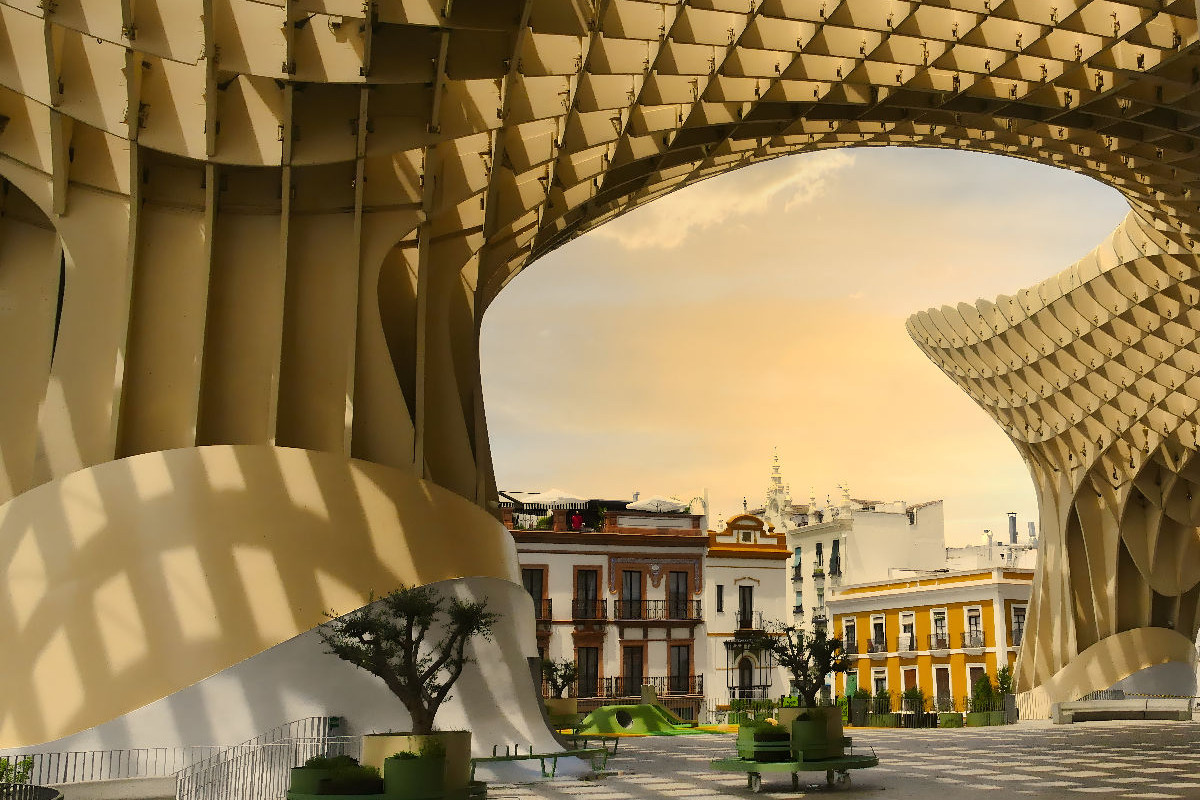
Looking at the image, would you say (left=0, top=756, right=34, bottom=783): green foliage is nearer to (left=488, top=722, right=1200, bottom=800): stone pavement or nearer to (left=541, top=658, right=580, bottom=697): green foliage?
(left=488, top=722, right=1200, bottom=800): stone pavement

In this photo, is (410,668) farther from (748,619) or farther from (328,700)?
(748,619)

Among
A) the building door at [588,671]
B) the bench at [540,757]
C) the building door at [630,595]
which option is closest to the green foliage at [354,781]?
the bench at [540,757]

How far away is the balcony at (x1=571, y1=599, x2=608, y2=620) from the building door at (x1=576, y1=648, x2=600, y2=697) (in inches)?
68.2

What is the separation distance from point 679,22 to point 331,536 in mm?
12989

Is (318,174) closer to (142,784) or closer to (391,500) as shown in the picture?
(391,500)

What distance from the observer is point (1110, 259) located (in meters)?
45.3

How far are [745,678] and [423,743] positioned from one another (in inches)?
2019

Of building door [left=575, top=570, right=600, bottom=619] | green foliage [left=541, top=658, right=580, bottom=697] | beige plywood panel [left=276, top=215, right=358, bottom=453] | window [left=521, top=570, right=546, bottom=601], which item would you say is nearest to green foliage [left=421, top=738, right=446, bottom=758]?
beige plywood panel [left=276, top=215, right=358, bottom=453]

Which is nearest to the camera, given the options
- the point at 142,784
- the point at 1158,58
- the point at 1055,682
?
the point at 142,784

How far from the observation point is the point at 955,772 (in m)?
25.3

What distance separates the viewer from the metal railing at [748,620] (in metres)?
67.7

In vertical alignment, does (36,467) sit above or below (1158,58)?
below

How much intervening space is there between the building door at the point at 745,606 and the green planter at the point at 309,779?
52731 mm

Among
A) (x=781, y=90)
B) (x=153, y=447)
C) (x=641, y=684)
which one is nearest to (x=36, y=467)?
(x=153, y=447)
